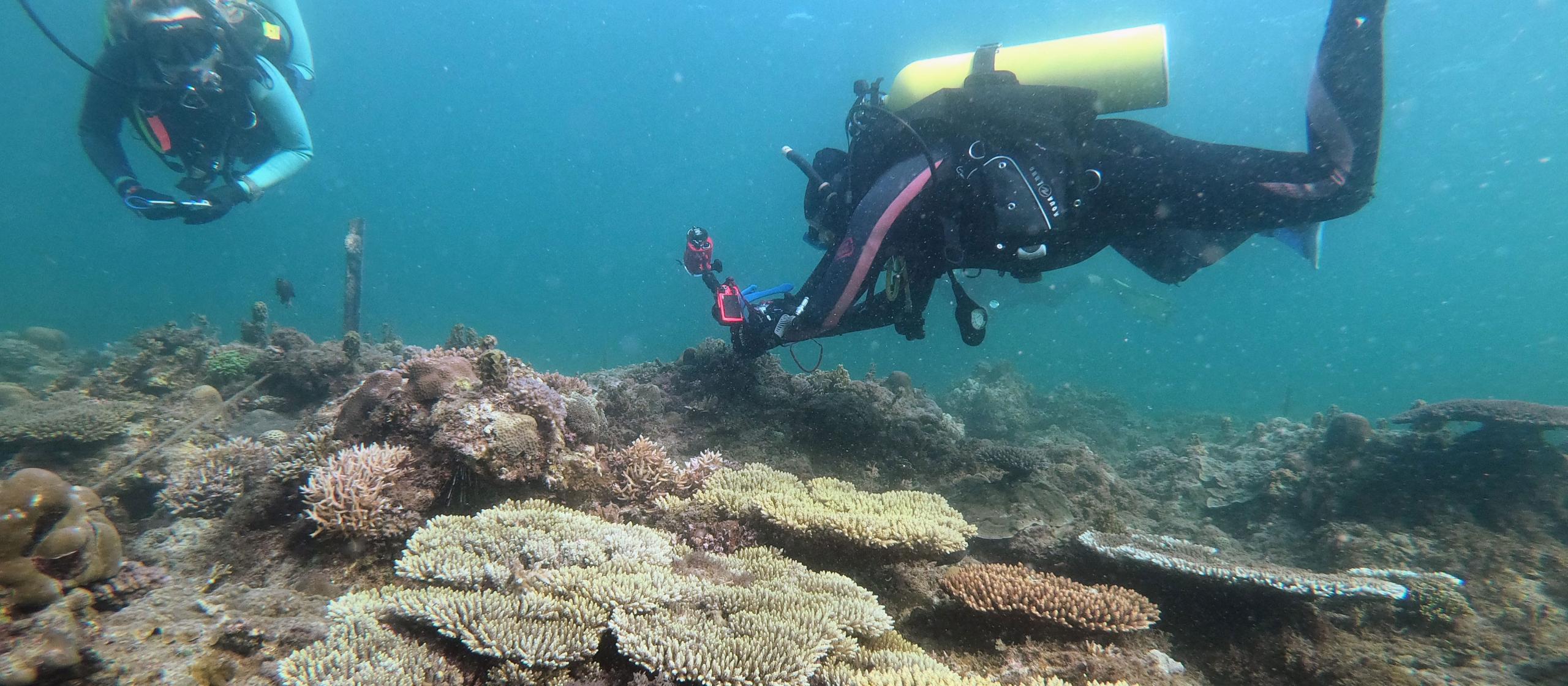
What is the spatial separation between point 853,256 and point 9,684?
501 centimetres

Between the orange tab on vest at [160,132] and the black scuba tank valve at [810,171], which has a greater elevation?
the orange tab on vest at [160,132]

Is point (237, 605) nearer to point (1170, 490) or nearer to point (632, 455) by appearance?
point (632, 455)

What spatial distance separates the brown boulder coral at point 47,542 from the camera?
7.00 feet

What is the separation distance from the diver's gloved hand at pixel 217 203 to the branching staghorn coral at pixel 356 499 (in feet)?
23.2

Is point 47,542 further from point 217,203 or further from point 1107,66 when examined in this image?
point 217,203

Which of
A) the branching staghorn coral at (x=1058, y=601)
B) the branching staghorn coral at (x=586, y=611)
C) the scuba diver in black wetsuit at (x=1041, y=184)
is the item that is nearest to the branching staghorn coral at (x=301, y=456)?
the branching staghorn coral at (x=586, y=611)

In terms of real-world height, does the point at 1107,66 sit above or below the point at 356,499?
above

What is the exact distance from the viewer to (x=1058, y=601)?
10.5ft

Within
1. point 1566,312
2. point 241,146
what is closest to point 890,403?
point 241,146

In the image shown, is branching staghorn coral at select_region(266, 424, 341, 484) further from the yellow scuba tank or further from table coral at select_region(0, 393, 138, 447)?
the yellow scuba tank

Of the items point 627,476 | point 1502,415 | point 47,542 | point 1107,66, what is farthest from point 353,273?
point 1502,415

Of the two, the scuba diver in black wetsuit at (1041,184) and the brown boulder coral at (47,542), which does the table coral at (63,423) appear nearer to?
the brown boulder coral at (47,542)

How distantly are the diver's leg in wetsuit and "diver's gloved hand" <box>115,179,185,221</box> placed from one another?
11.7 m

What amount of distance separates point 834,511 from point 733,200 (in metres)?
135
